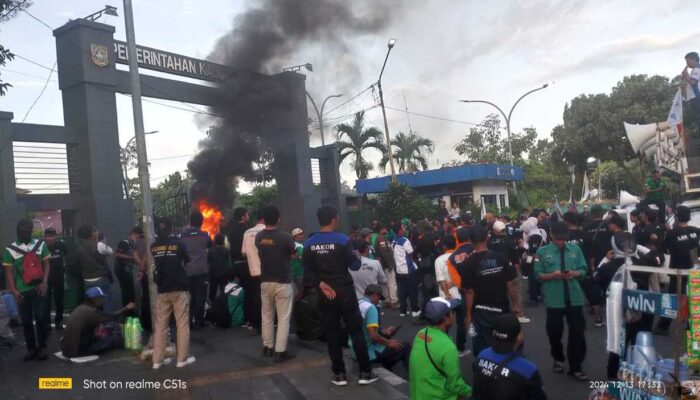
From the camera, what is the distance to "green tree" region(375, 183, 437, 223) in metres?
20.9

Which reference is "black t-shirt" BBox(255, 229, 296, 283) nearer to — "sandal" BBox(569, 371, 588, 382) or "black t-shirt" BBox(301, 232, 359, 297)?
"black t-shirt" BBox(301, 232, 359, 297)

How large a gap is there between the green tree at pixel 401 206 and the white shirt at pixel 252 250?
13.4 meters

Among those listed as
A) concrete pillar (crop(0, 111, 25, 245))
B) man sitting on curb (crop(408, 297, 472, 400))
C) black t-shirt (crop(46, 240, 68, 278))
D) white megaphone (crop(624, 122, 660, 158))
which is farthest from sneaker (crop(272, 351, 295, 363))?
white megaphone (crop(624, 122, 660, 158))

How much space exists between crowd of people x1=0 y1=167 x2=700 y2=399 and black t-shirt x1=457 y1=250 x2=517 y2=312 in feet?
0.03

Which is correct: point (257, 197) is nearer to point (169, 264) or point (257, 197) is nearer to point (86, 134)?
point (86, 134)

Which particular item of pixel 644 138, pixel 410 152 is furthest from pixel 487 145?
pixel 644 138

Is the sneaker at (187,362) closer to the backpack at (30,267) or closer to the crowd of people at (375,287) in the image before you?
the crowd of people at (375,287)

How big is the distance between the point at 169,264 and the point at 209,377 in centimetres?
131

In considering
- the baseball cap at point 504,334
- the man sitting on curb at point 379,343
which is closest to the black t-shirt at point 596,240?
the man sitting on curb at point 379,343

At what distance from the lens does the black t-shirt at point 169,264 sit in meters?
6.25

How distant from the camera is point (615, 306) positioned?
424 centimetres

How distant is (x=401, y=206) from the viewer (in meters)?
21.0

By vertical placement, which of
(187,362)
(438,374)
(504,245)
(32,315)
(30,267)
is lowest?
(187,362)

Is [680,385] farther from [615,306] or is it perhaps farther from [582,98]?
[582,98]
